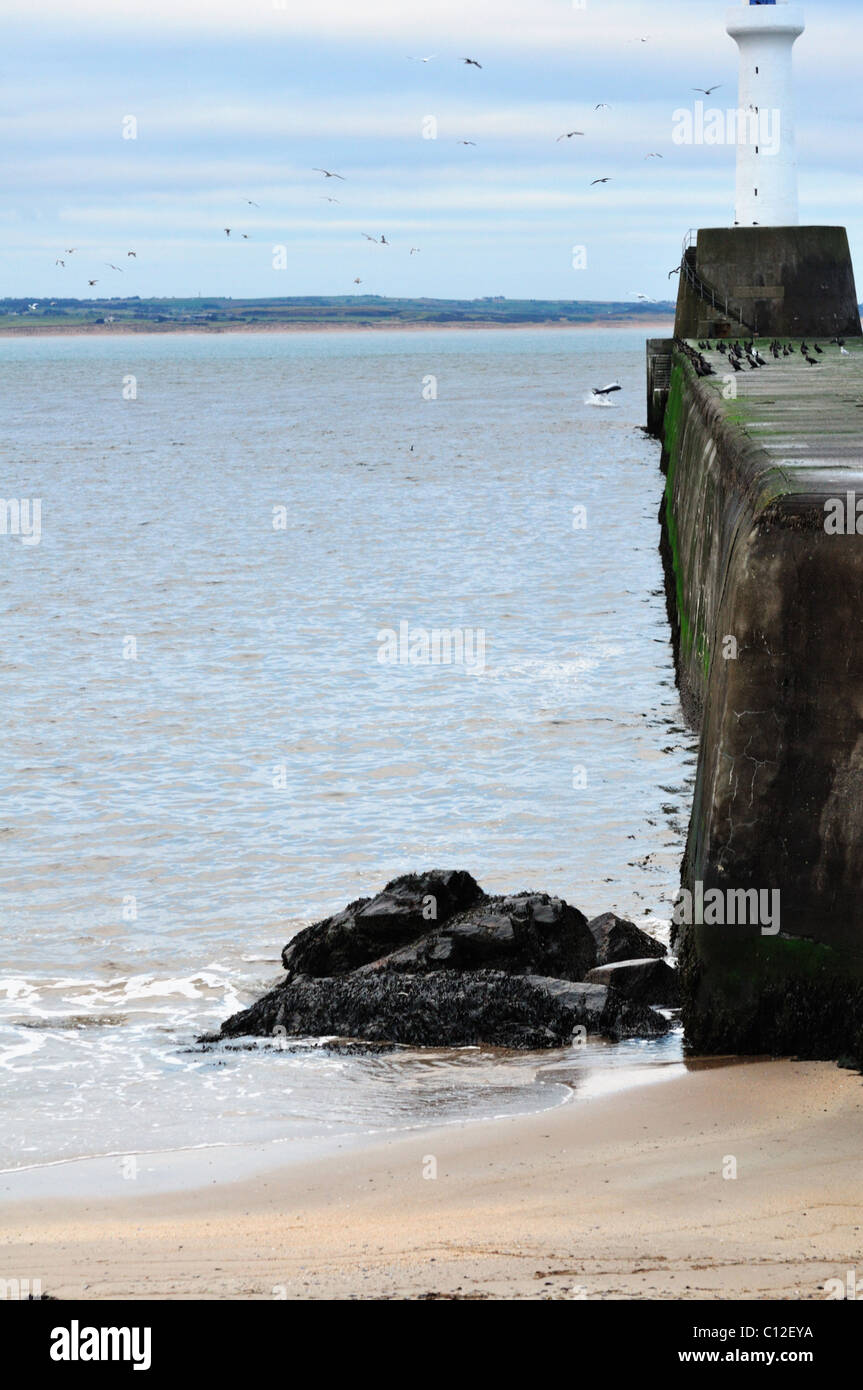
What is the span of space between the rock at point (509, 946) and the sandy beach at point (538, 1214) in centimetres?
146

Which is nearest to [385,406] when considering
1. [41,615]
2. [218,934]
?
[41,615]

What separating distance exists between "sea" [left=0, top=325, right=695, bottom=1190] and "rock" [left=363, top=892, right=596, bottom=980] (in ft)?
2.01

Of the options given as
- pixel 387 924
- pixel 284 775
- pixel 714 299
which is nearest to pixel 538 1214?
pixel 387 924

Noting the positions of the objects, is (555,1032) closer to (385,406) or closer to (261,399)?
(385,406)

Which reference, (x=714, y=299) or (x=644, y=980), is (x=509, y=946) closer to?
(x=644, y=980)

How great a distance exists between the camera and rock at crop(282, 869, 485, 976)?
8.69m

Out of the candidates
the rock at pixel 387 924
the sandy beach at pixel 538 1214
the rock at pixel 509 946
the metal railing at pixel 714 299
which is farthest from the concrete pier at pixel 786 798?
the metal railing at pixel 714 299

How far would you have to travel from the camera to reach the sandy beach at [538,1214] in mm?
4977

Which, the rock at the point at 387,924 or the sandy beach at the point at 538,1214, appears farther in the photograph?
the rock at the point at 387,924

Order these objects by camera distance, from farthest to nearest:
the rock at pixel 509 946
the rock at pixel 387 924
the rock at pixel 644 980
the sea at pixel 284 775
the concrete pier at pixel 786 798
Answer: the rock at pixel 387 924 < the rock at pixel 509 946 < the rock at pixel 644 980 < the sea at pixel 284 775 < the concrete pier at pixel 786 798

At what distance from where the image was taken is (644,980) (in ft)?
26.4

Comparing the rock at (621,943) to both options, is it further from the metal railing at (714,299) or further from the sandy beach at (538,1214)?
the metal railing at (714,299)

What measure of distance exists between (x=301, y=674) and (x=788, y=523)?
37.2 feet

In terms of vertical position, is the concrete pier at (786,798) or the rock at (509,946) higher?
the concrete pier at (786,798)
